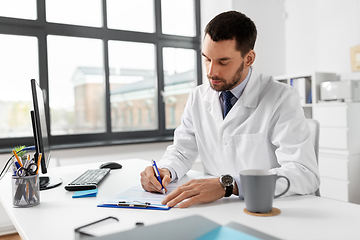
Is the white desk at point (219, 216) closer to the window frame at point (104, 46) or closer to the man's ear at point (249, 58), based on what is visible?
the man's ear at point (249, 58)

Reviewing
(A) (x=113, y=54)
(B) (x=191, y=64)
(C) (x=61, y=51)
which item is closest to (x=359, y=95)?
(B) (x=191, y=64)

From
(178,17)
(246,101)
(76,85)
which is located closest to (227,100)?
(246,101)

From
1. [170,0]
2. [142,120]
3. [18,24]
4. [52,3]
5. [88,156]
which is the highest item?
[170,0]

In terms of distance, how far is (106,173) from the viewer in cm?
139

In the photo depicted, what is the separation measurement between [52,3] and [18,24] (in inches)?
15.8

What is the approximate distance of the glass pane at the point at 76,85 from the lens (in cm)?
306

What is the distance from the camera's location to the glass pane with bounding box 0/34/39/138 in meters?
2.83

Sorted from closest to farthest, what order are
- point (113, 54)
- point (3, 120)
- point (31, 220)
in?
point (31, 220) < point (3, 120) < point (113, 54)

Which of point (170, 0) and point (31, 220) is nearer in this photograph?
point (31, 220)

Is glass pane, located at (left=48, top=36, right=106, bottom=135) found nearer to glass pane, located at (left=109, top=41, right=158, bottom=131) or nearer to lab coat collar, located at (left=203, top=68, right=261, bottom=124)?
glass pane, located at (left=109, top=41, right=158, bottom=131)

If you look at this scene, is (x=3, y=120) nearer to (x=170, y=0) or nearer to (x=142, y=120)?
(x=142, y=120)

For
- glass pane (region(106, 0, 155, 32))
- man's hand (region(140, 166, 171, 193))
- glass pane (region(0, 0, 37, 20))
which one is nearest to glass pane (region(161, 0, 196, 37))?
glass pane (region(106, 0, 155, 32))

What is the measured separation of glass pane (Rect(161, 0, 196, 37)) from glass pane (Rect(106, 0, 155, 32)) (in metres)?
0.17

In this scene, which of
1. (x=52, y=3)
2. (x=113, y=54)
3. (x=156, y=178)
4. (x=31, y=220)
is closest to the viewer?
(x=31, y=220)
